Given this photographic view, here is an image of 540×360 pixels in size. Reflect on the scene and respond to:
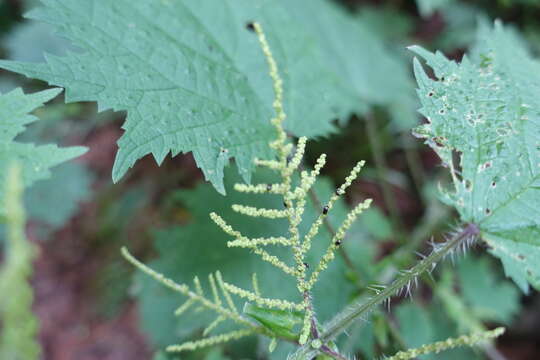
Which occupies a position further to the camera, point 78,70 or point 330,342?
point 78,70

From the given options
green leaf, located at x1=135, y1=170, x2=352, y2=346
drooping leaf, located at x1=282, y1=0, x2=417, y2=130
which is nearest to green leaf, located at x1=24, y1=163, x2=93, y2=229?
green leaf, located at x1=135, y1=170, x2=352, y2=346

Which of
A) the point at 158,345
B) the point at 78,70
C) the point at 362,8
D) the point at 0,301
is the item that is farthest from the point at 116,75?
the point at 362,8

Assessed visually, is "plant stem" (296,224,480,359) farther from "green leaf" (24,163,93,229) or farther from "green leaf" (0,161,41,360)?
"green leaf" (24,163,93,229)

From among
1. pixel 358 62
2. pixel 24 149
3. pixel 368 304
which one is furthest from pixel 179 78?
pixel 358 62

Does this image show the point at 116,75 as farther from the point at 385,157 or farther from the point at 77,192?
the point at 385,157

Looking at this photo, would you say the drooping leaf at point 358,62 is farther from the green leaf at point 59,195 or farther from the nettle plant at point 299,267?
the green leaf at point 59,195

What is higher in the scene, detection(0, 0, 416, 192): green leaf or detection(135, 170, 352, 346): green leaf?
detection(0, 0, 416, 192): green leaf

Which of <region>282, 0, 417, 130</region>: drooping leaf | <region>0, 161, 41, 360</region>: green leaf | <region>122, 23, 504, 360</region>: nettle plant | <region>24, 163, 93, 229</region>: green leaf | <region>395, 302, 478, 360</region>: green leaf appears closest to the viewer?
<region>0, 161, 41, 360</region>: green leaf
